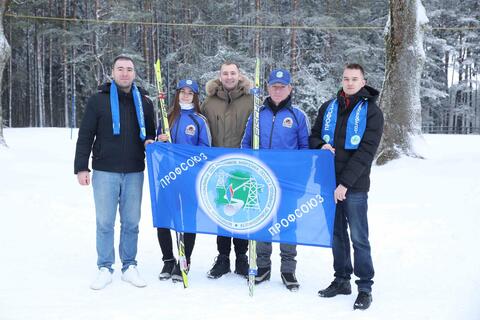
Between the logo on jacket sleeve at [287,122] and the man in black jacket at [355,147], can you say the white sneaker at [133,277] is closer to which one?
the man in black jacket at [355,147]

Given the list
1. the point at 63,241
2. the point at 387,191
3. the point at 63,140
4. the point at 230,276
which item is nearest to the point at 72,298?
the point at 230,276

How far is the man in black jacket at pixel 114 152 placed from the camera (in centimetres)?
470

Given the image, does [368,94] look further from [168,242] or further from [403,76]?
[403,76]

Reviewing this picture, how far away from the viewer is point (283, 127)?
15.4 ft

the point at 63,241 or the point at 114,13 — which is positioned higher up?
the point at 114,13

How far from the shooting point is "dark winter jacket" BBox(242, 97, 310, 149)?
4684 mm

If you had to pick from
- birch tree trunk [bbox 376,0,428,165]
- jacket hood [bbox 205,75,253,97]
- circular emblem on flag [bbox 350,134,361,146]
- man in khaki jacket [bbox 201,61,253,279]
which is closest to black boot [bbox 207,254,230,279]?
man in khaki jacket [bbox 201,61,253,279]

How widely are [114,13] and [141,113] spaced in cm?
2544

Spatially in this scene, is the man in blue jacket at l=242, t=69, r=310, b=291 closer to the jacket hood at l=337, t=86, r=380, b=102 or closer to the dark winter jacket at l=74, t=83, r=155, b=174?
the jacket hood at l=337, t=86, r=380, b=102

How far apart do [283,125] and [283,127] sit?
0.02 metres

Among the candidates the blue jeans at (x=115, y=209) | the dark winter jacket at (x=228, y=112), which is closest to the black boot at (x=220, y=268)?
the blue jeans at (x=115, y=209)

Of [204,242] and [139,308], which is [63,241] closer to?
[204,242]

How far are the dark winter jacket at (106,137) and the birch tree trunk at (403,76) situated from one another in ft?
26.9

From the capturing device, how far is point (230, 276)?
16.7 ft
